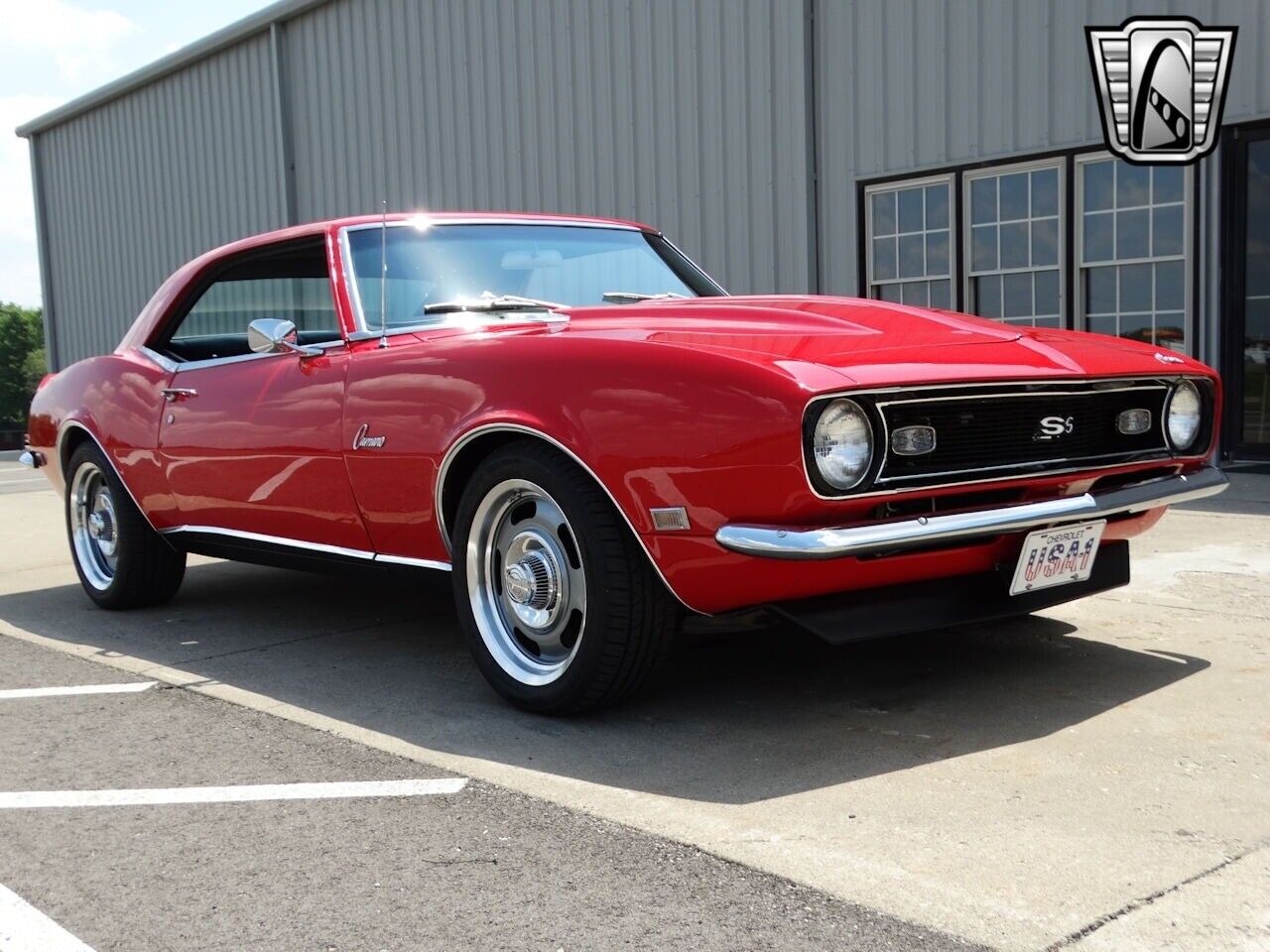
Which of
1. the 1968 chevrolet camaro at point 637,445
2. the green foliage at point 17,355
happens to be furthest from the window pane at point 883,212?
the green foliage at point 17,355

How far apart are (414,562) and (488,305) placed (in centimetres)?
87

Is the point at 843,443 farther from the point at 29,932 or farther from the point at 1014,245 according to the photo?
the point at 1014,245

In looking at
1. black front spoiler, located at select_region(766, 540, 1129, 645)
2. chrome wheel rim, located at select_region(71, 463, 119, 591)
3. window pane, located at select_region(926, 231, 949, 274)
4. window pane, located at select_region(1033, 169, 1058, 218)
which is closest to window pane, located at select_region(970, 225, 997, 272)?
window pane, located at select_region(926, 231, 949, 274)

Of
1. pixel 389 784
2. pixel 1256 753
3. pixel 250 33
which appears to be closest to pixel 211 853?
pixel 389 784

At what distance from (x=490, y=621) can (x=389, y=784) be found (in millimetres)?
731

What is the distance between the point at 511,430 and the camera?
11.4 ft

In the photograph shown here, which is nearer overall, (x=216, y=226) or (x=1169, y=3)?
(x=1169, y=3)

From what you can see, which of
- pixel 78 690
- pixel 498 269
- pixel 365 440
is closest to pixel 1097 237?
pixel 498 269

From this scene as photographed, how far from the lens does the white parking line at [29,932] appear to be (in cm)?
227

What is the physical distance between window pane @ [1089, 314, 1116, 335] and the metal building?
0.05 feet

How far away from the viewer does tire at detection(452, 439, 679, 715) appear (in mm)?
3270

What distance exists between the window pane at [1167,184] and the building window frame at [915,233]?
5.19ft

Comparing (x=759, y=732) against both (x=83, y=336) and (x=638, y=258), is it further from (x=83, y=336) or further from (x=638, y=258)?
(x=83, y=336)

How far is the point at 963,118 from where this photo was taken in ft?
33.9
